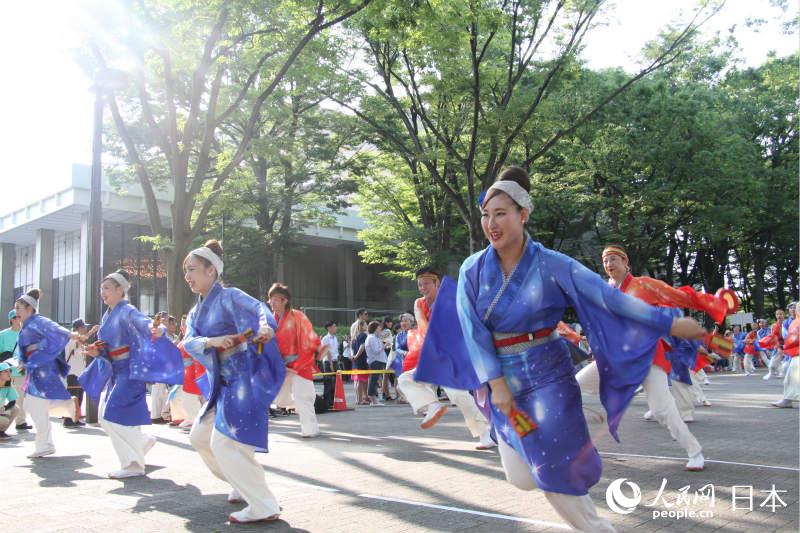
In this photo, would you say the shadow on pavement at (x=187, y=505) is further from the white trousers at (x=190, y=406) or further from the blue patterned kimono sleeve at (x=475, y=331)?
the white trousers at (x=190, y=406)

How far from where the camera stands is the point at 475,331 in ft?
11.4

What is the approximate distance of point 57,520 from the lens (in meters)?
4.96

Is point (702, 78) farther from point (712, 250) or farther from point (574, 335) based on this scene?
point (574, 335)

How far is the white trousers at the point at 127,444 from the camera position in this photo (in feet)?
22.1

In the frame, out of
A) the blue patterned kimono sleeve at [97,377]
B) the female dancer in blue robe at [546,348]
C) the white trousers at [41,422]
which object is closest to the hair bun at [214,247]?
the blue patterned kimono sleeve at [97,377]

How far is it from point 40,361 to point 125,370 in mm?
2188

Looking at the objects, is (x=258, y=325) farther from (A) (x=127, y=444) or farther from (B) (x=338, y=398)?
(B) (x=338, y=398)

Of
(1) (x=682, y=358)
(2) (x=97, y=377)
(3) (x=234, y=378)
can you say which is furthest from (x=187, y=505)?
(1) (x=682, y=358)

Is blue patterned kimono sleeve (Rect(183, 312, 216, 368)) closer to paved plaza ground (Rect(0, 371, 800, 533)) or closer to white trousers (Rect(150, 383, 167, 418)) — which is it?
paved plaza ground (Rect(0, 371, 800, 533))

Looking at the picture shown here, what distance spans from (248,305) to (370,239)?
73.8 feet

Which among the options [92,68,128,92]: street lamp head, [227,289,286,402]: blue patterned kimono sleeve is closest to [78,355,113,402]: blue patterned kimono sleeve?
[227,289,286,402]: blue patterned kimono sleeve

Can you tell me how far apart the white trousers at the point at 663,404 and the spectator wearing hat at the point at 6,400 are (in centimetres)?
816

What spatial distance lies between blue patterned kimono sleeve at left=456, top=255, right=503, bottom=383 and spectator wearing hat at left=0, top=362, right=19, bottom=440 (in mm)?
8680

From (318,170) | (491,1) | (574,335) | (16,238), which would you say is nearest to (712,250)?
(318,170)
